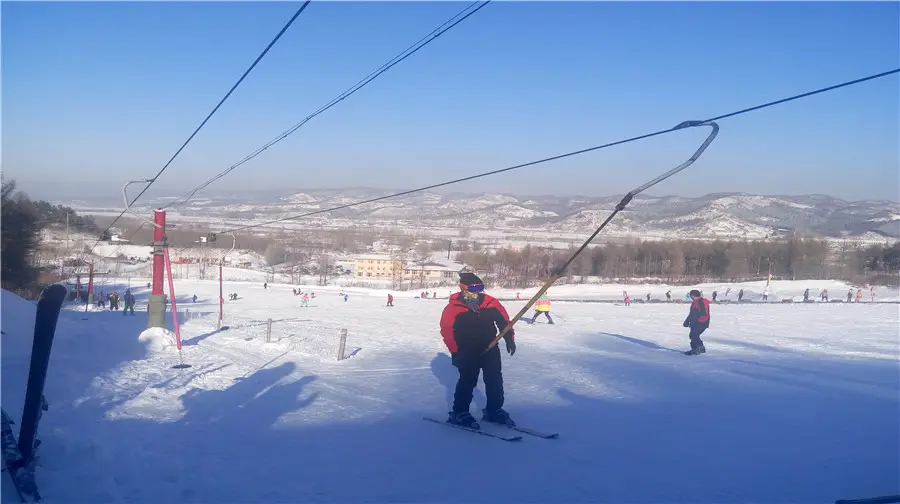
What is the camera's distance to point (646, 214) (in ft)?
299

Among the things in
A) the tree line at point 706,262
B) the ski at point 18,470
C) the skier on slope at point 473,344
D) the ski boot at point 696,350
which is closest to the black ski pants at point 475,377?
the skier on slope at point 473,344

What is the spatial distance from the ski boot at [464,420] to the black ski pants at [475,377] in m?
0.05

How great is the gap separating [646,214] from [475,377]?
88602mm

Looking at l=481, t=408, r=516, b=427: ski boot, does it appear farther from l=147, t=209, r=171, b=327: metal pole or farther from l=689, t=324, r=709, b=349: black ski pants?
l=147, t=209, r=171, b=327: metal pole

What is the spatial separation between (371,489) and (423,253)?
77.7 meters

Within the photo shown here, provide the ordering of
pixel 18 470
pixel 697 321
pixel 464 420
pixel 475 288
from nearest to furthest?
1. pixel 18 470
2. pixel 464 420
3. pixel 475 288
4. pixel 697 321

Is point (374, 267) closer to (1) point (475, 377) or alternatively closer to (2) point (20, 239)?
(2) point (20, 239)

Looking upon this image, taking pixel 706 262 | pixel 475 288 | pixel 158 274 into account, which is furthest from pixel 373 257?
pixel 475 288

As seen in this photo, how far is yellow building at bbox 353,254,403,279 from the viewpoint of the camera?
8735 centimetres

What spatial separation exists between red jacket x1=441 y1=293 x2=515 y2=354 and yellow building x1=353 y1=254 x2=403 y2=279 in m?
78.6

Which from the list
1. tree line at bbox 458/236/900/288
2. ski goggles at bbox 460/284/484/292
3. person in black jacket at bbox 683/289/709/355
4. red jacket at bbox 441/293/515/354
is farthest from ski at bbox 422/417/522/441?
tree line at bbox 458/236/900/288

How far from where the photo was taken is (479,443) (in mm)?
6500

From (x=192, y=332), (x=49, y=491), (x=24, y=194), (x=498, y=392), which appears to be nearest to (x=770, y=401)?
(x=498, y=392)

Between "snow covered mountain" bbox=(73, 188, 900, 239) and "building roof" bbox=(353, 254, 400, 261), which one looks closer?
"building roof" bbox=(353, 254, 400, 261)
